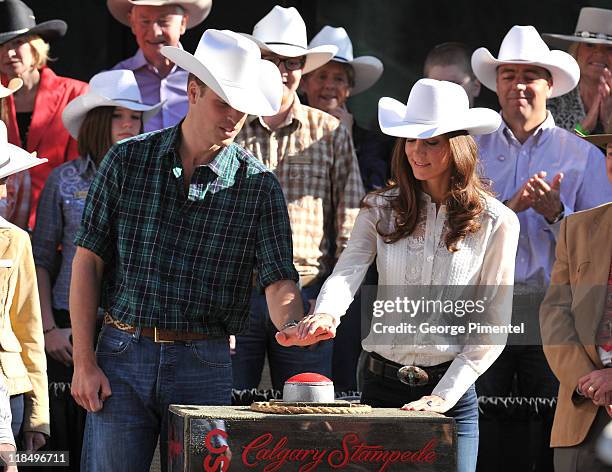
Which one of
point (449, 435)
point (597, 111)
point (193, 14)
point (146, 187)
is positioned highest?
point (193, 14)

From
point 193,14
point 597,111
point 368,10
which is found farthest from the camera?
point 368,10

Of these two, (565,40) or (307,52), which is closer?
(307,52)

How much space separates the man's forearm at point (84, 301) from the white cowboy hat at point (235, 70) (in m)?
0.73

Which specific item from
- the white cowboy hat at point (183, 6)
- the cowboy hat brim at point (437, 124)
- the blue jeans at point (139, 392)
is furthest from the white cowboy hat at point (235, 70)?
the white cowboy hat at point (183, 6)

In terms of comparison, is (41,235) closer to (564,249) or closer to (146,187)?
(146,187)

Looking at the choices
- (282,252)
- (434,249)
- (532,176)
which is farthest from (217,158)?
(532,176)

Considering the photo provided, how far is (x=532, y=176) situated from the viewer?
574cm

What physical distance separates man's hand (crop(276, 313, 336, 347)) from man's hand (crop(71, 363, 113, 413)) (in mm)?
610

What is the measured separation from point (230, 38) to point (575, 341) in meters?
1.70

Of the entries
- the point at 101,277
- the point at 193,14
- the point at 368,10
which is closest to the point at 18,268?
the point at 101,277

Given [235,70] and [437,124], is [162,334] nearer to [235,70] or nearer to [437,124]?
[235,70]

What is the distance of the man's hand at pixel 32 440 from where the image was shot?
15.8 feet

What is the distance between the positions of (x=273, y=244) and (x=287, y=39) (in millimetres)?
2075

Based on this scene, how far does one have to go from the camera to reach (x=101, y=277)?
173 inches
